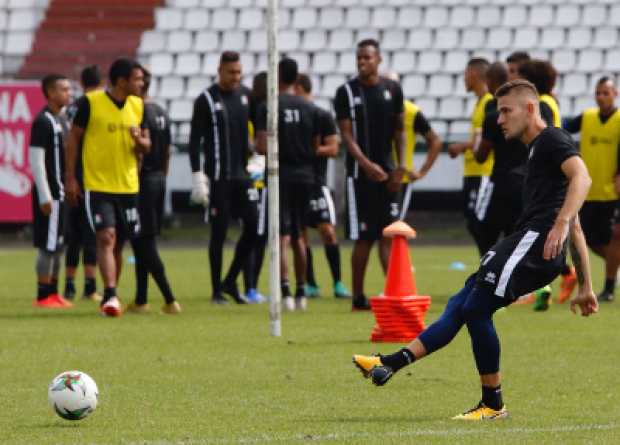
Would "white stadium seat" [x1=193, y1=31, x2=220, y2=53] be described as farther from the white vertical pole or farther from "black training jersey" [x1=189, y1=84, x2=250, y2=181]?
the white vertical pole

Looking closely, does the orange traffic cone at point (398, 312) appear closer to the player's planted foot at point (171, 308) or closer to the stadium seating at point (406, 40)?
the player's planted foot at point (171, 308)

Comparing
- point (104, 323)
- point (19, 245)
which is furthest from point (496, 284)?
point (19, 245)

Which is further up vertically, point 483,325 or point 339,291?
point 483,325

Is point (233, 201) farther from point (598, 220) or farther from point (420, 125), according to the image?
point (598, 220)

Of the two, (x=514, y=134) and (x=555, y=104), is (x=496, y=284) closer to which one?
(x=514, y=134)

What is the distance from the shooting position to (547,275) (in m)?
7.10

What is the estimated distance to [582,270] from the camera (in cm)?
731

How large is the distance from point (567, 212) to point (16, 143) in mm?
19967

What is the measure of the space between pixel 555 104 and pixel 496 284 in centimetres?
586

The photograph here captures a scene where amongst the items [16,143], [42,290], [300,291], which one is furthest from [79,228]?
[16,143]

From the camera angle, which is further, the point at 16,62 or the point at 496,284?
the point at 16,62

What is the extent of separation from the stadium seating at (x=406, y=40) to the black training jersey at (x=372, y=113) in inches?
577

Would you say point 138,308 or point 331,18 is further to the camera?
point 331,18

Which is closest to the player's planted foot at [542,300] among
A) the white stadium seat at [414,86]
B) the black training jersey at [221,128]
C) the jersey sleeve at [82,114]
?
the black training jersey at [221,128]
